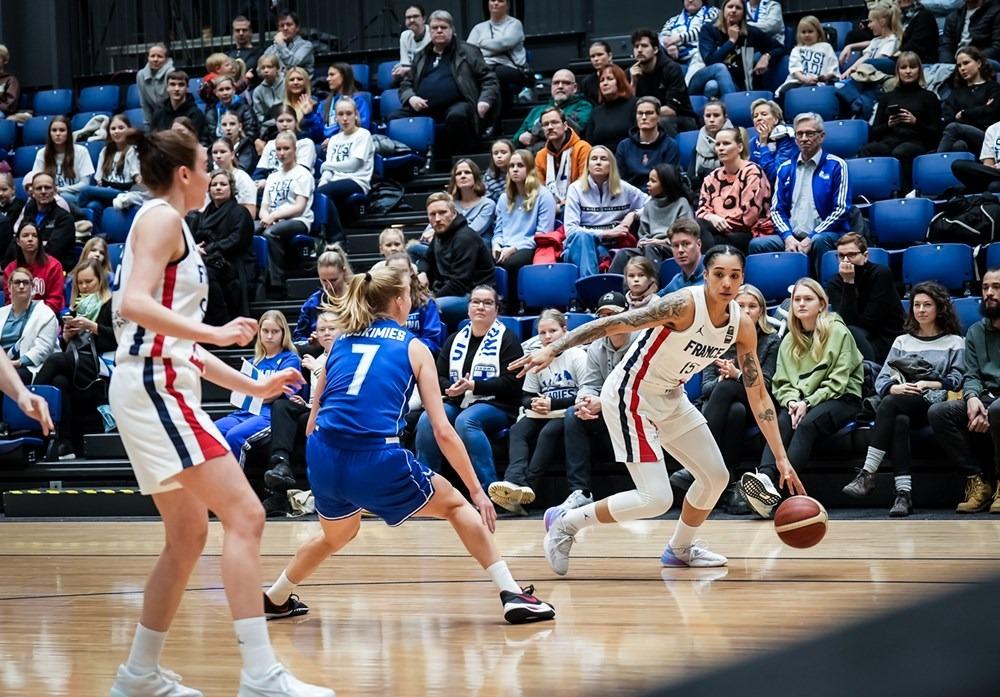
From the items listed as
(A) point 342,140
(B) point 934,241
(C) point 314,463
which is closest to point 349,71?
(A) point 342,140

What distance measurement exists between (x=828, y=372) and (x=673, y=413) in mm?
2594

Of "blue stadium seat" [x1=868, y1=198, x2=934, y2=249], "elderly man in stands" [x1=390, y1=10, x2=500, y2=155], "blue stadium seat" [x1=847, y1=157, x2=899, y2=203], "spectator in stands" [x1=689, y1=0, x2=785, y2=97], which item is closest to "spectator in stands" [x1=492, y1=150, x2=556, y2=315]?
"elderly man in stands" [x1=390, y1=10, x2=500, y2=155]

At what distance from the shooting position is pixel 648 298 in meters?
8.23

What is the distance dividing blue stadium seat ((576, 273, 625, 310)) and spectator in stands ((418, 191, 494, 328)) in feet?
2.72

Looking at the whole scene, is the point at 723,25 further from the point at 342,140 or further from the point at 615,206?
the point at 342,140

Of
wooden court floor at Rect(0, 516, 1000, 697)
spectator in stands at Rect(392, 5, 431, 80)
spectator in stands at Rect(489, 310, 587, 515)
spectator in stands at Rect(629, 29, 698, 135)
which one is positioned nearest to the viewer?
wooden court floor at Rect(0, 516, 1000, 697)

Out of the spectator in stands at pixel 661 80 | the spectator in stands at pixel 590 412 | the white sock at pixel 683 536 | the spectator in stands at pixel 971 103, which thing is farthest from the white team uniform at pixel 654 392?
the spectator in stands at pixel 661 80

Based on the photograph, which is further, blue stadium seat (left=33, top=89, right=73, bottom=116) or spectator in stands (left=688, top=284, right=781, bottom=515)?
blue stadium seat (left=33, top=89, right=73, bottom=116)

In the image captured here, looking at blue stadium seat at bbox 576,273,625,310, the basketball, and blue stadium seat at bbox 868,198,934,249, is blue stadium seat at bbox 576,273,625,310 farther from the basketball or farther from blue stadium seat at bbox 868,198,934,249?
the basketball

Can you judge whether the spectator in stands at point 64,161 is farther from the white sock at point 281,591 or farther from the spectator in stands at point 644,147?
the white sock at point 281,591

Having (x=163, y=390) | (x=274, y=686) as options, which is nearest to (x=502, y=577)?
(x=274, y=686)

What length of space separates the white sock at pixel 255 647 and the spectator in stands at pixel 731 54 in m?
8.65

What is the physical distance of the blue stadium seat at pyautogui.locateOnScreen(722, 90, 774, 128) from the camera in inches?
416

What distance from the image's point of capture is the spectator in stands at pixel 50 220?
11.5 metres
